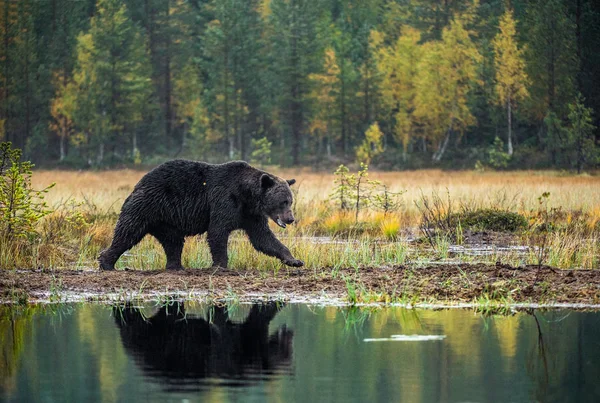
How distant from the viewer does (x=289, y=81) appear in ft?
240

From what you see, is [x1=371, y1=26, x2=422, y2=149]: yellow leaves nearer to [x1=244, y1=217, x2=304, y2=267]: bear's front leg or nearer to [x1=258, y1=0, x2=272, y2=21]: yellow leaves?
[x1=258, y1=0, x2=272, y2=21]: yellow leaves

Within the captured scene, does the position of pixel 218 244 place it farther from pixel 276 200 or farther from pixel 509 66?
pixel 509 66

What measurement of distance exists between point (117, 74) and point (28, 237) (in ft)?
188

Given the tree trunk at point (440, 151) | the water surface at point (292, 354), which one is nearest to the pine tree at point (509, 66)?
the tree trunk at point (440, 151)

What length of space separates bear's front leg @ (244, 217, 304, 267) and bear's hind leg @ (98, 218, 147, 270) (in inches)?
60.0

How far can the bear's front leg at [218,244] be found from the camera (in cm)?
1312

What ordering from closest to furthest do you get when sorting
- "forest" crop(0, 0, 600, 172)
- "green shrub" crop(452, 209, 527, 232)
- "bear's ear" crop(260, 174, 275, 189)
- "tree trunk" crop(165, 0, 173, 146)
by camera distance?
1. "bear's ear" crop(260, 174, 275, 189)
2. "green shrub" crop(452, 209, 527, 232)
3. "forest" crop(0, 0, 600, 172)
4. "tree trunk" crop(165, 0, 173, 146)

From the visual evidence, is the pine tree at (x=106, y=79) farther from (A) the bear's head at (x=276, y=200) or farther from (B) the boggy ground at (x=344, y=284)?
(A) the bear's head at (x=276, y=200)

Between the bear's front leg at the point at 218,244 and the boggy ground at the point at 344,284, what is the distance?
159 millimetres

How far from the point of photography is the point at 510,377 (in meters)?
7.62

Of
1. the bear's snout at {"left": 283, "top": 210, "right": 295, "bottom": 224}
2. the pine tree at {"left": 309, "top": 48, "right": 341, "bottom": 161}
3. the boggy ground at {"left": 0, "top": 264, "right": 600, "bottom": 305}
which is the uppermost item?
the pine tree at {"left": 309, "top": 48, "right": 341, "bottom": 161}

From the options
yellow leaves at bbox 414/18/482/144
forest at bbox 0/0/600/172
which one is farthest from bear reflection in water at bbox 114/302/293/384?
yellow leaves at bbox 414/18/482/144

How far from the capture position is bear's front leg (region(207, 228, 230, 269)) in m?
13.1

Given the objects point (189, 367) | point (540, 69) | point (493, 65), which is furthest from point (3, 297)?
point (493, 65)
